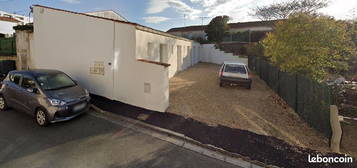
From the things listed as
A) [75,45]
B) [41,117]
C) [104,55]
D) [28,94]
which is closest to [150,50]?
[104,55]

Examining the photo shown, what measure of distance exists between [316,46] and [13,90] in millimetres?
10545

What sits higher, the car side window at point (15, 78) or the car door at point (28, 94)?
the car side window at point (15, 78)

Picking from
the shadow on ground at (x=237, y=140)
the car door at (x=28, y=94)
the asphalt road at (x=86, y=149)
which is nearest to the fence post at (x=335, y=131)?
the shadow on ground at (x=237, y=140)

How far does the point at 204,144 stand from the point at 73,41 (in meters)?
6.61

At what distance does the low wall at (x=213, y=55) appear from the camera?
22.8 metres

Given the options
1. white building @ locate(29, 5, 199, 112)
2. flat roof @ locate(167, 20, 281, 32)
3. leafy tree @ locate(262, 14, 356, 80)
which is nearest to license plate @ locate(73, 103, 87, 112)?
white building @ locate(29, 5, 199, 112)

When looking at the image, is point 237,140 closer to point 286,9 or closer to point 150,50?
point 150,50

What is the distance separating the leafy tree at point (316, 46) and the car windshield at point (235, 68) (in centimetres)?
223

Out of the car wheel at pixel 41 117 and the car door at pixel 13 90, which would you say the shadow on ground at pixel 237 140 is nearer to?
the car wheel at pixel 41 117

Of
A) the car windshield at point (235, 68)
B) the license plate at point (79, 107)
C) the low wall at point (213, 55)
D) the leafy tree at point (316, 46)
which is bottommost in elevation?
the license plate at point (79, 107)

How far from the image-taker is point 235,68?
9.50 m

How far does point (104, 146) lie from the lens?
3.79m

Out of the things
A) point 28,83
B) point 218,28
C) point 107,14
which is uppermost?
point 218,28

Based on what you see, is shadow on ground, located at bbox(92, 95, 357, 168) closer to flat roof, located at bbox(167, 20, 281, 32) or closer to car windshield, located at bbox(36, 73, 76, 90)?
car windshield, located at bbox(36, 73, 76, 90)
